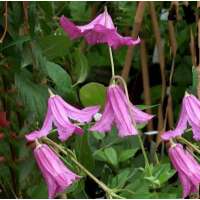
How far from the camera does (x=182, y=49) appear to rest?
1.73m

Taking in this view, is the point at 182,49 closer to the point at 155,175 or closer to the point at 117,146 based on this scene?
the point at 117,146

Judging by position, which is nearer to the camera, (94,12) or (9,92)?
(9,92)

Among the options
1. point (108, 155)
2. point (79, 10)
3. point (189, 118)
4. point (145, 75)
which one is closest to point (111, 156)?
point (108, 155)

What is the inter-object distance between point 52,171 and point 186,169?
170 mm

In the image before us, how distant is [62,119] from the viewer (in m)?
0.84

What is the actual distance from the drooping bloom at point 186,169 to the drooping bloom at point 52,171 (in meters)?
0.13

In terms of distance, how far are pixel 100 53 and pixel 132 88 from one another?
0.23m

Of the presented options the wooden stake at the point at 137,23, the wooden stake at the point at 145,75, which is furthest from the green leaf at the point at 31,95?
the wooden stake at the point at 145,75

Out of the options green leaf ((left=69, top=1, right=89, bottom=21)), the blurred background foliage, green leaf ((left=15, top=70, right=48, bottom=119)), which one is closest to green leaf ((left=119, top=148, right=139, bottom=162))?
the blurred background foliage

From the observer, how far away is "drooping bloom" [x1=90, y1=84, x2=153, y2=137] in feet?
2.73

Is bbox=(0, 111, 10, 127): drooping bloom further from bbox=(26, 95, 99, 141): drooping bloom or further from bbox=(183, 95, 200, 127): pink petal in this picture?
bbox=(183, 95, 200, 127): pink petal

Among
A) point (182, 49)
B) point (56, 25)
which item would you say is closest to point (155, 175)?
point (56, 25)

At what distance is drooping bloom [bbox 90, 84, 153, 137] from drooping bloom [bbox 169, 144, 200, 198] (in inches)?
2.4

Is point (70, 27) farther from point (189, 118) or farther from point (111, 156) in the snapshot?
point (111, 156)
